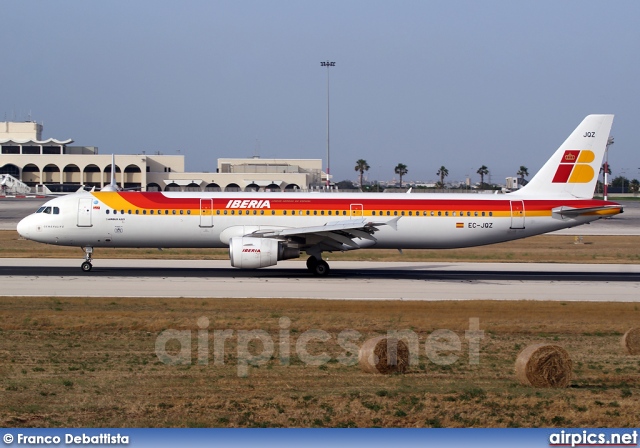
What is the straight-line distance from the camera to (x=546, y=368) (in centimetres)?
→ 1436

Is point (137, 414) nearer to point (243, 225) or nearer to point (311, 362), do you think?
point (311, 362)

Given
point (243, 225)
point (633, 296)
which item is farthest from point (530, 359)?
point (243, 225)

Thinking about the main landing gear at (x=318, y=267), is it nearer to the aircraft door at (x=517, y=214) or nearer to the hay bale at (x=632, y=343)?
the aircraft door at (x=517, y=214)

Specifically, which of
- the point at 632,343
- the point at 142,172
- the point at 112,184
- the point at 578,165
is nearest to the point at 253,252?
the point at 578,165

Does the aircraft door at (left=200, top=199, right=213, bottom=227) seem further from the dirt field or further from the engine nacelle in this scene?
the dirt field

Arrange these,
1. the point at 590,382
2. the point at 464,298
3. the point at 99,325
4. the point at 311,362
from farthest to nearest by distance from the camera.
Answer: the point at 464,298 → the point at 99,325 → the point at 311,362 → the point at 590,382

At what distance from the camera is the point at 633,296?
96.5 feet

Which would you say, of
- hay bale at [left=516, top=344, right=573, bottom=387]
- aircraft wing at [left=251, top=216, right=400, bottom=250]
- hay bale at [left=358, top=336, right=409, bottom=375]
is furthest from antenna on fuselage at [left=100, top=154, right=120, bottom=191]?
hay bale at [left=516, top=344, right=573, bottom=387]

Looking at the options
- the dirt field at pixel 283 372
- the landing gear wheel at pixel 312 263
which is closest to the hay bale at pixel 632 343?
the dirt field at pixel 283 372

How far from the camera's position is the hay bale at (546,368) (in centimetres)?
1437

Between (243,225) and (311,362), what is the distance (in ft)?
59.2

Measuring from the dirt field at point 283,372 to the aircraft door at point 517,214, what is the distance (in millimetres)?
11376

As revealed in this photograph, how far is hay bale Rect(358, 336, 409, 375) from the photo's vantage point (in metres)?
15.3

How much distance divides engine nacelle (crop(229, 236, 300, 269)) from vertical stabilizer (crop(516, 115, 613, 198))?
12719mm
